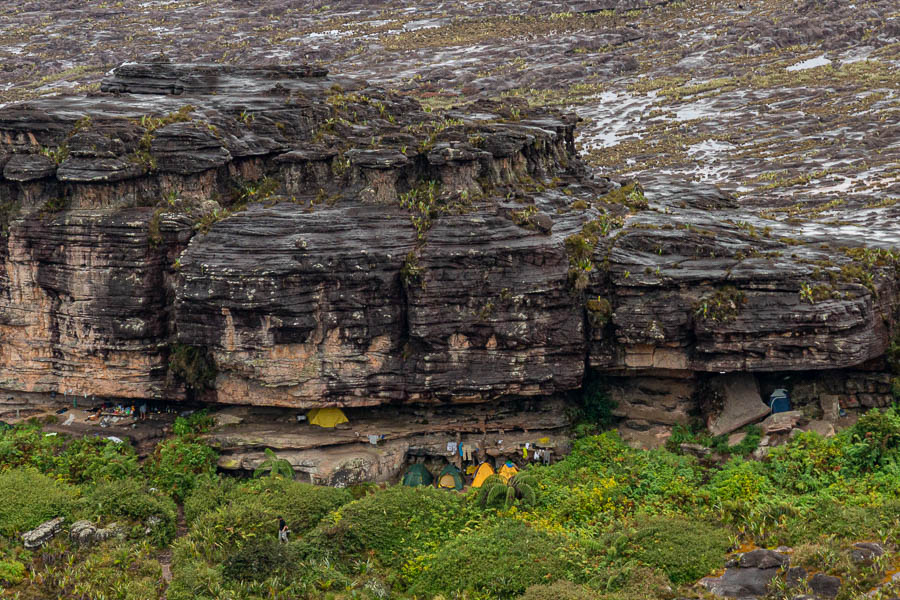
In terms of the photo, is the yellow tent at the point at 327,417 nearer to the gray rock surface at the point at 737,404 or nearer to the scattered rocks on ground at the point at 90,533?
the scattered rocks on ground at the point at 90,533

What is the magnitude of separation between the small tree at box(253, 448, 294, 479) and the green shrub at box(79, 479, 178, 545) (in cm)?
339

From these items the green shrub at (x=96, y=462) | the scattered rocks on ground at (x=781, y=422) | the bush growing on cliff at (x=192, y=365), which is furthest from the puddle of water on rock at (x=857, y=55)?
the green shrub at (x=96, y=462)

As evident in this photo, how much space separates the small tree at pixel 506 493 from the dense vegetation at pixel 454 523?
0.41 ft

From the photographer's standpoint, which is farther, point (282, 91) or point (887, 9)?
point (887, 9)

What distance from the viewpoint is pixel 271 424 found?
33625mm

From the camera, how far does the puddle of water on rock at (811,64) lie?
92562 mm

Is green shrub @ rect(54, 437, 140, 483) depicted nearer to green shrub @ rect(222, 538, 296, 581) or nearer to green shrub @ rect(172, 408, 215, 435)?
green shrub @ rect(172, 408, 215, 435)

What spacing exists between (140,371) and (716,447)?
74.9ft

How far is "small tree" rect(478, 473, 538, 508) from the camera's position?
94.0 feet

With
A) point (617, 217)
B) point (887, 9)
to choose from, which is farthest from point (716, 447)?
point (887, 9)

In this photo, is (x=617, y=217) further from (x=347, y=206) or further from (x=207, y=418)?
(x=207, y=418)

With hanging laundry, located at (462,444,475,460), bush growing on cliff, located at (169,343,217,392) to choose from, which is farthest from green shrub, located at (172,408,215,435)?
hanging laundry, located at (462,444,475,460)

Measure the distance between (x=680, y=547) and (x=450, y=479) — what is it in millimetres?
10400

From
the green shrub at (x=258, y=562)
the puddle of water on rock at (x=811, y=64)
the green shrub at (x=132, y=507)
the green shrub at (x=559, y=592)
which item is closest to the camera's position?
the green shrub at (x=559, y=592)
